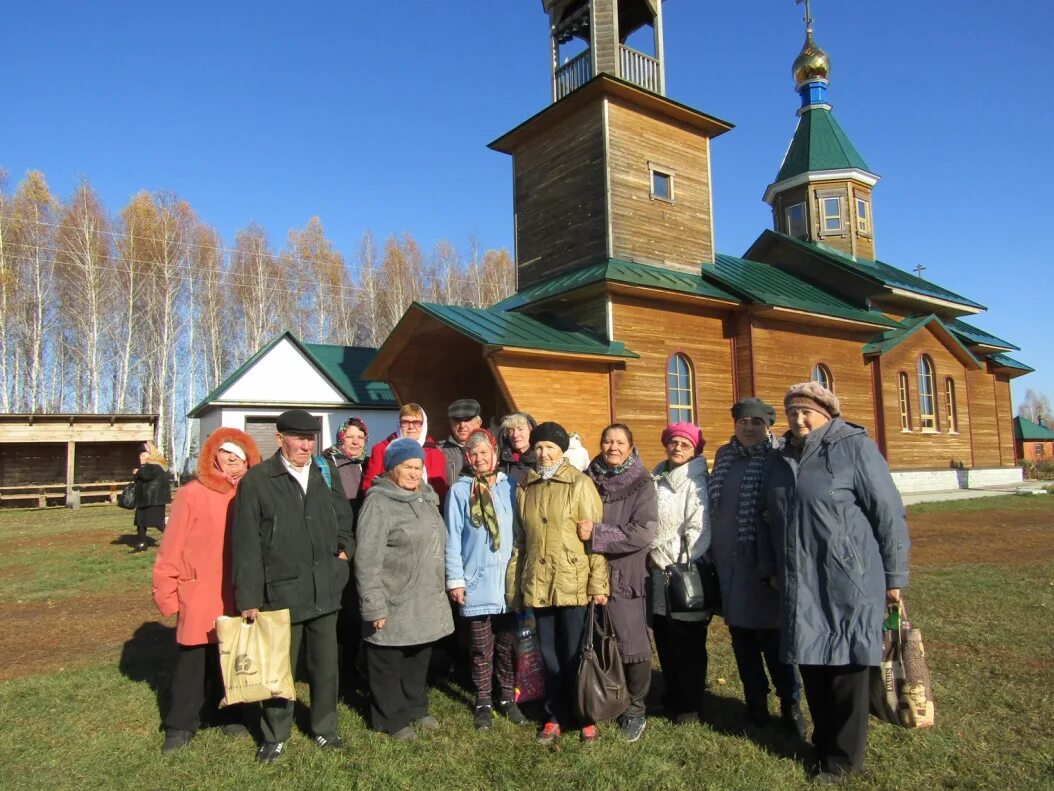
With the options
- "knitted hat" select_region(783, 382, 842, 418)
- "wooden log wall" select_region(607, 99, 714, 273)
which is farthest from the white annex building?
"knitted hat" select_region(783, 382, 842, 418)

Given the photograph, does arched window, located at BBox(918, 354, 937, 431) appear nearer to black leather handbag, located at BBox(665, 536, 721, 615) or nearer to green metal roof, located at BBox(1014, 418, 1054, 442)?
black leather handbag, located at BBox(665, 536, 721, 615)

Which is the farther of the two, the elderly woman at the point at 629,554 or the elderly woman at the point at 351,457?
the elderly woman at the point at 351,457

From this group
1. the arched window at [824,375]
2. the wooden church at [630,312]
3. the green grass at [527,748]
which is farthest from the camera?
the arched window at [824,375]

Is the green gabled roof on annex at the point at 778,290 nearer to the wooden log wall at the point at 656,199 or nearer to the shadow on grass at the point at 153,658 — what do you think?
the wooden log wall at the point at 656,199

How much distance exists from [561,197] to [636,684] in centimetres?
1255

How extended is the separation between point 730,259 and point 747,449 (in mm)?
15807

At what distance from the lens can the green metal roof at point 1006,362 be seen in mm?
23516

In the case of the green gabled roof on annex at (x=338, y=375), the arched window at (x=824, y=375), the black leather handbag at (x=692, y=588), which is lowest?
the black leather handbag at (x=692, y=588)

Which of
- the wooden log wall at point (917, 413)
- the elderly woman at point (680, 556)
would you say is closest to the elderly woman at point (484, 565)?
the elderly woman at point (680, 556)

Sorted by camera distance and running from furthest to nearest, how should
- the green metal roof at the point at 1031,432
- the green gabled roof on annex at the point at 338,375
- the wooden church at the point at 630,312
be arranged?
the green metal roof at the point at 1031,432, the green gabled roof on annex at the point at 338,375, the wooden church at the point at 630,312

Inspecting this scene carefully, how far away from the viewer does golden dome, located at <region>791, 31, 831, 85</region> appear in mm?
25516

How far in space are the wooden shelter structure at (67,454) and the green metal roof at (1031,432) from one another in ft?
155

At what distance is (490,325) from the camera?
A: 1189 cm

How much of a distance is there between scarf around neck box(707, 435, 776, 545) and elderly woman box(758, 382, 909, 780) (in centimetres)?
36
